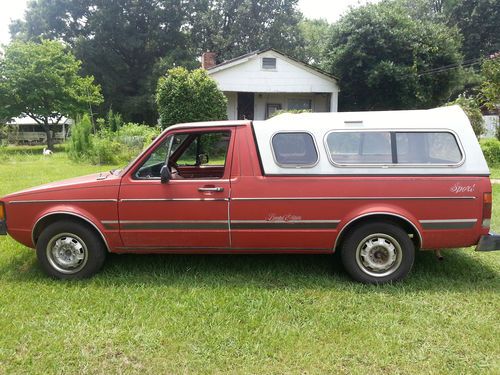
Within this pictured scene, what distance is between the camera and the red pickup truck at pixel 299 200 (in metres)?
4.30

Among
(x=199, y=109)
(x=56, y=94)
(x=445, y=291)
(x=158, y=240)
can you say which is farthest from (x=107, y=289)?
(x=56, y=94)

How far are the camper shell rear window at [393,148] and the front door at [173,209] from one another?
3.88 feet

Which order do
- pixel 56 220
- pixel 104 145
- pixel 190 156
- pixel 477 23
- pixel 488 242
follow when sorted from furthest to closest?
pixel 477 23 → pixel 104 145 → pixel 190 156 → pixel 56 220 → pixel 488 242

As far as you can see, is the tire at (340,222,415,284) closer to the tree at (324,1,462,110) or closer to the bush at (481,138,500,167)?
the bush at (481,138,500,167)

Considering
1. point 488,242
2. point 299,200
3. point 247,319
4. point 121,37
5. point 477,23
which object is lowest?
point 247,319

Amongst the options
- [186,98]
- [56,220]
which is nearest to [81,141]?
[186,98]

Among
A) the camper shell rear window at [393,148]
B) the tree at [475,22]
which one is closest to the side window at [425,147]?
the camper shell rear window at [393,148]

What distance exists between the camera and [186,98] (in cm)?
1703

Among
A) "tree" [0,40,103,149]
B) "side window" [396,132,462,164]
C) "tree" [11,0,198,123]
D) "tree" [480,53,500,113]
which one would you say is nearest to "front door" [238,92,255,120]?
"tree" [480,53,500,113]

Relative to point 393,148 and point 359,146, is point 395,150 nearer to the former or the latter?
point 393,148

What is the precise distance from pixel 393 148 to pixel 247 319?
230cm

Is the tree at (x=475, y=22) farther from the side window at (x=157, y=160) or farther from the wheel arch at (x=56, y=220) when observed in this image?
the wheel arch at (x=56, y=220)

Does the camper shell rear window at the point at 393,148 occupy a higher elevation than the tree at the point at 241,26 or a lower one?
lower

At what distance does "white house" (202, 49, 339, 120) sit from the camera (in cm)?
2127
